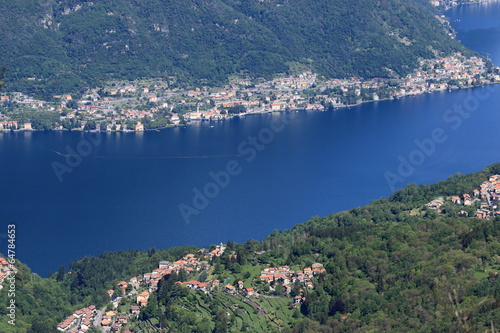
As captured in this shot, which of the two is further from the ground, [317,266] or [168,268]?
[317,266]

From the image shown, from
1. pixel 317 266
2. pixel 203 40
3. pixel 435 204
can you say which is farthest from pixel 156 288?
pixel 203 40

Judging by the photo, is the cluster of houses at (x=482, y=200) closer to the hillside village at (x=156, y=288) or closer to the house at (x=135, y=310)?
the hillside village at (x=156, y=288)

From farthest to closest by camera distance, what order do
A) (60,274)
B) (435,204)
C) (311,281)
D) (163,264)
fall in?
(435,204)
(60,274)
(163,264)
(311,281)

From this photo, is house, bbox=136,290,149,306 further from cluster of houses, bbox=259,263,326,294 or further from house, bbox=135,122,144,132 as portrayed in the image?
house, bbox=135,122,144,132

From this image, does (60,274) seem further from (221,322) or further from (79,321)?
(221,322)

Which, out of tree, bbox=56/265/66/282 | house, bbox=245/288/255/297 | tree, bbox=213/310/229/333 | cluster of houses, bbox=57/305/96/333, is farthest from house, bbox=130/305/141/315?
tree, bbox=56/265/66/282

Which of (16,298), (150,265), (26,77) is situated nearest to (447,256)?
(150,265)

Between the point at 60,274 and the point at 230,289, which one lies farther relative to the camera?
the point at 60,274
